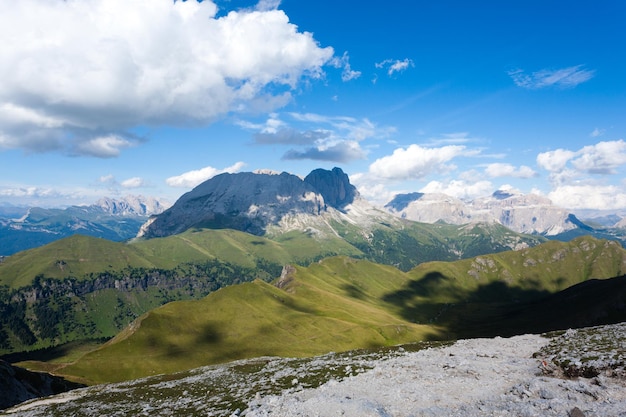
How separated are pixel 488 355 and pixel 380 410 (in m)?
21.5

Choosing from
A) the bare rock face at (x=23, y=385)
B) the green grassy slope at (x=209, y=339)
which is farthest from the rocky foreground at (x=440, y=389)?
the green grassy slope at (x=209, y=339)

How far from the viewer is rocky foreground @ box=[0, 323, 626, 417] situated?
23.3 meters

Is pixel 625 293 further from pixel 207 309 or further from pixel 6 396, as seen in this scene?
pixel 6 396

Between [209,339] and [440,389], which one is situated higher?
[440,389]

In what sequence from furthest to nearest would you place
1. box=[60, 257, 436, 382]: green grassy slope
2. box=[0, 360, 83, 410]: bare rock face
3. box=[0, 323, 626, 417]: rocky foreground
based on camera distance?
→ box=[60, 257, 436, 382]: green grassy slope
box=[0, 360, 83, 410]: bare rock face
box=[0, 323, 626, 417]: rocky foreground

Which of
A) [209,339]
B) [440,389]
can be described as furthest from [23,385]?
[440,389]

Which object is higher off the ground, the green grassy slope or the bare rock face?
the bare rock face

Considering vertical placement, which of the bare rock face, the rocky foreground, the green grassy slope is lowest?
the green grassy slope

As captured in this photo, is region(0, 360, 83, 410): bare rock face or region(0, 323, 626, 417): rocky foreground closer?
region(0, 323, 626, 417): rocky foreground

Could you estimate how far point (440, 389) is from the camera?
27.6 m

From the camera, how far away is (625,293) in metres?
197

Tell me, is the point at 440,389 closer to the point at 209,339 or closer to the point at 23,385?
the point at 23,385

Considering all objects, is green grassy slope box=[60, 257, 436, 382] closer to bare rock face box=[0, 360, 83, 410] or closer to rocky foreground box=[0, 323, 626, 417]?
bare rock face box=[0, 360, 83, 410]

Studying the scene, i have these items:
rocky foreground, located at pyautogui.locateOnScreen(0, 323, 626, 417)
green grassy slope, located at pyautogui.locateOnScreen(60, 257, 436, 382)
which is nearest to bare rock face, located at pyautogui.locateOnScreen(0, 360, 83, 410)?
green grassy slope, located at pyautogui.locateOnScreen(60, 257, 436, 382)
